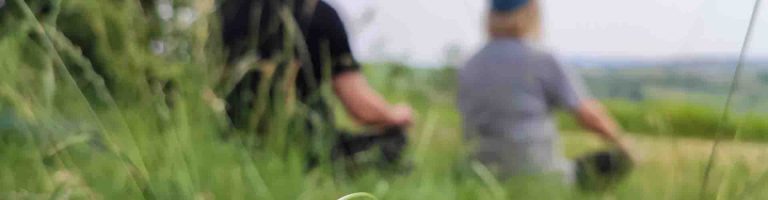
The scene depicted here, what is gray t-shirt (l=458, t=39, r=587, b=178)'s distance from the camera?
0.92 metres

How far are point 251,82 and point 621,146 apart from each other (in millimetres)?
411

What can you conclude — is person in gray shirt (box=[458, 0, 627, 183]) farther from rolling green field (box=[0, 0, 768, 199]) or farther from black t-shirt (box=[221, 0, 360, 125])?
black t-shirt (box=[221, 0, 360, 125])

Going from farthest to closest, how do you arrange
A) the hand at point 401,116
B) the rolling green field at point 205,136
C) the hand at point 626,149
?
the hand at point 401,116 → the hand at point 626,149 → the rolling green field at point 205,136

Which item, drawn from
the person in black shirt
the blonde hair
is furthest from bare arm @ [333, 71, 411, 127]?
the blonde hair

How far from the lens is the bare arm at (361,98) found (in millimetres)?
1032

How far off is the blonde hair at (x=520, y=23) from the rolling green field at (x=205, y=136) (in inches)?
2.8

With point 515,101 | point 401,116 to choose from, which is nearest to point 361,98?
point 401,116

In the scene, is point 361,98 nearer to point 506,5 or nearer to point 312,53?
point 312,53

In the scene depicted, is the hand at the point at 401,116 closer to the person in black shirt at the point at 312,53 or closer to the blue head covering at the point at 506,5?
the person in black shirt at the point at 312,53

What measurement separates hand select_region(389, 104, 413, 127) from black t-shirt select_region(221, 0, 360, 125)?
62 mm

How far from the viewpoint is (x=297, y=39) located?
1.05 m

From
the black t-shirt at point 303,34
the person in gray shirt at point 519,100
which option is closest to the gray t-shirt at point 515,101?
the person in gray shirt at point 519,100

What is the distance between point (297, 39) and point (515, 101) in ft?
0.80

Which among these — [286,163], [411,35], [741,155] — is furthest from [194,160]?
[741,155]
